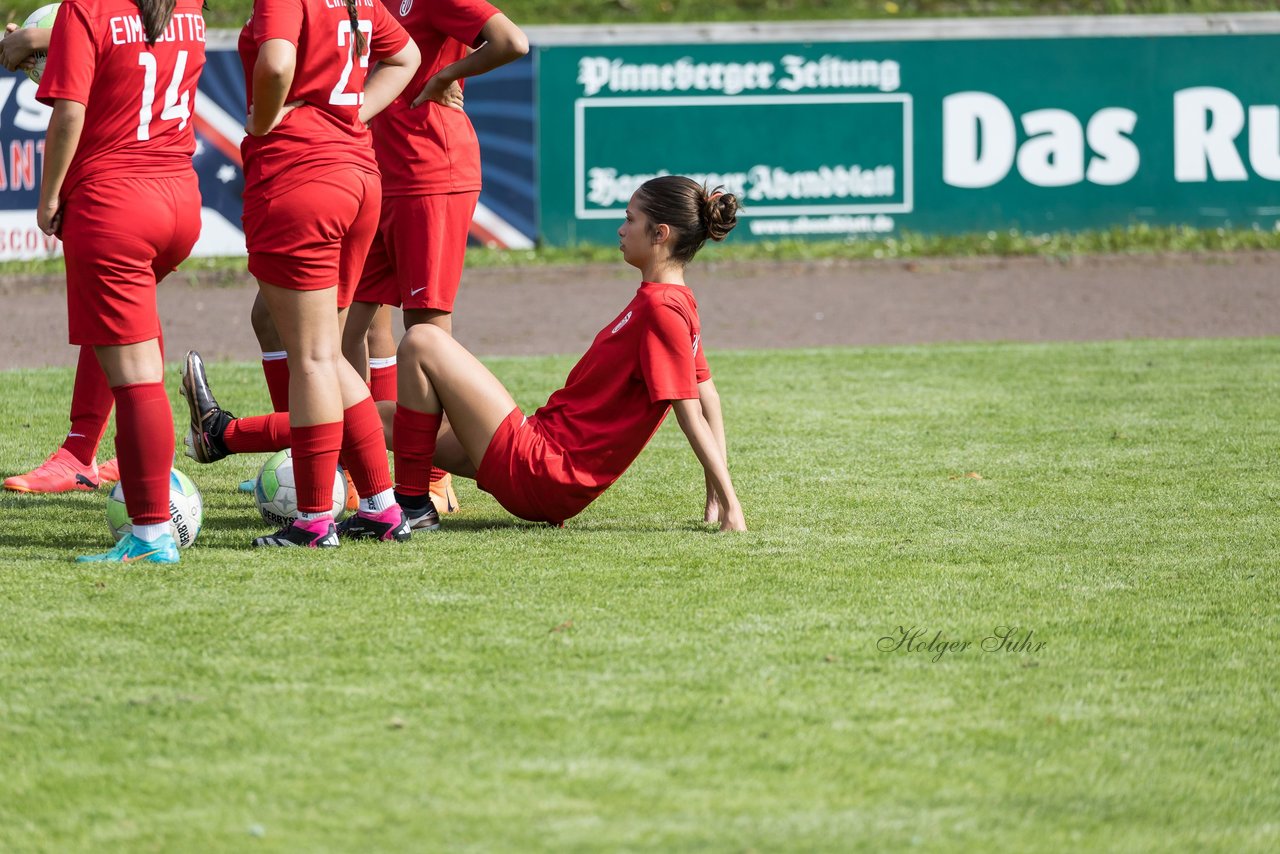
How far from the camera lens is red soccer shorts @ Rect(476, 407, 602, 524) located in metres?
5.24

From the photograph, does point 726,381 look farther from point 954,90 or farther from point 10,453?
point 954,90

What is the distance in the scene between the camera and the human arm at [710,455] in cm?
509

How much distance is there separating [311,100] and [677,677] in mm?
2148

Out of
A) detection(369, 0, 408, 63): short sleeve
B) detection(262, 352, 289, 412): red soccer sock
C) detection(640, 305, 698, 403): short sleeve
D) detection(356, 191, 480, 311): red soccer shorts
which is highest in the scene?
detection(369, 0, 408, 63): short sleeve

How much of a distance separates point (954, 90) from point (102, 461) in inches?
395

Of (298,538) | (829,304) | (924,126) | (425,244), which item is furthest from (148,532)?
(924,126)

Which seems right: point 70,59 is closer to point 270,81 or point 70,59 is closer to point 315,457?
point 270,81

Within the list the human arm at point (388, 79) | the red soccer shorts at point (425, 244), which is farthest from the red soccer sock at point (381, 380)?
the human arm at point (388, 79)

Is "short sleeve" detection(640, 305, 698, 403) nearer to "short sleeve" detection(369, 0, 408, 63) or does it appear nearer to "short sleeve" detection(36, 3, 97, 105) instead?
"short sleeve" detection(369, 0, 408, 63)

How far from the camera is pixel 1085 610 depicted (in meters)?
4.43

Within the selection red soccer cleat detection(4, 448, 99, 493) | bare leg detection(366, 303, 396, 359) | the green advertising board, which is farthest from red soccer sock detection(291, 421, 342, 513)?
the green advertising board

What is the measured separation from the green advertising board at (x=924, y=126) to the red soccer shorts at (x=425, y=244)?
8926 millimetres

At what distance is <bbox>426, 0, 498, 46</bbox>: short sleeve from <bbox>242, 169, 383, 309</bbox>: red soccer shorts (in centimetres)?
104

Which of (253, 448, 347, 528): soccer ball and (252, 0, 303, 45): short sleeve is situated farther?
(253, 448, 347, 528): soccer ball
